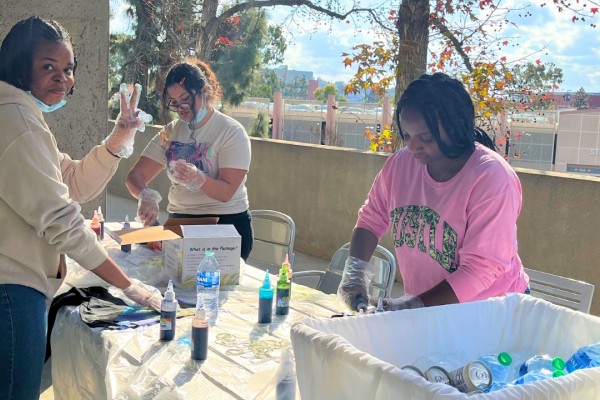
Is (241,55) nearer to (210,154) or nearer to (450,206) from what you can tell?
Answer: (210,154)

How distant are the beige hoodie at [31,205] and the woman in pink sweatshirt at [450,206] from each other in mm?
994

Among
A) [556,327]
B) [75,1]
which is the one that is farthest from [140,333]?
[75,1]

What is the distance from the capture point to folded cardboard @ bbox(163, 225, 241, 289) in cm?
272

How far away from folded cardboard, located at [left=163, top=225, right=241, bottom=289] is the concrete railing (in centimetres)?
277

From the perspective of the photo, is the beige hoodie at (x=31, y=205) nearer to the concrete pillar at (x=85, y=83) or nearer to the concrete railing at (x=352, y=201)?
the concrete pillar at (x=85, y=83)

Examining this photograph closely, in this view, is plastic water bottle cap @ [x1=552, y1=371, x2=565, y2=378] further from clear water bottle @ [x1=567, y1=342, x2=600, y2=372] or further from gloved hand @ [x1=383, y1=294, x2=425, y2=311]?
gloved hand @ [x1=383, y1=294, x2=425, y2=311]

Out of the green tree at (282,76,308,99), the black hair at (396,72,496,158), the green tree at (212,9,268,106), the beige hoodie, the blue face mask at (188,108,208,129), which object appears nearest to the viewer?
the beige hoodie

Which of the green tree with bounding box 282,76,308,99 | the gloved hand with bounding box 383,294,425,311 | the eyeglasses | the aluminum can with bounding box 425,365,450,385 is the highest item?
the green tree with bounding box 282,76,308,99

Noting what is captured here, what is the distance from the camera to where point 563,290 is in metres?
2.87

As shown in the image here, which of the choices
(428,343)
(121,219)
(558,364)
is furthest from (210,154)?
(121,219)

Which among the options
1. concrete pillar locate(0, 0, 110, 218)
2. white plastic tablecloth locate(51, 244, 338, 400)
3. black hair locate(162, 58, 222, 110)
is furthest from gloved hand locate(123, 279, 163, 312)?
concrete pillar locate(0, 0, 110, 218)

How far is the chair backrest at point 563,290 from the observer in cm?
271

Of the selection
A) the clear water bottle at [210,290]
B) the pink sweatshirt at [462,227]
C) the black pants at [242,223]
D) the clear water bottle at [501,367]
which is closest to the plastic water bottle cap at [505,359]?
the clear water bottle at [501,367]

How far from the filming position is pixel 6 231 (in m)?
1.89
